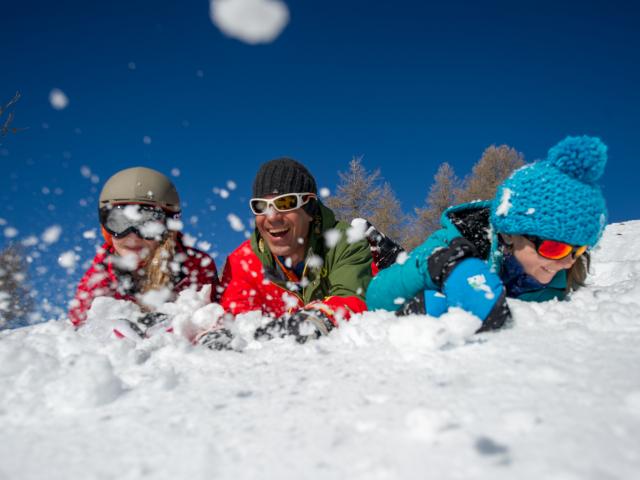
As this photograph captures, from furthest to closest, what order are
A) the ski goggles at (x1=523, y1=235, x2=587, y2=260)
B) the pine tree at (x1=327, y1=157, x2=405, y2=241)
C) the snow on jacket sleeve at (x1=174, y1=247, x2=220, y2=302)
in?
the pine tree at (x1=327, y1=157, x2=405, y2=241) < the snow on jacket sleeve at (x1=174, y1=247, x2=220, y2=302) < the ski goggles at (x1=523, y1=235, x2=587, y2=260)

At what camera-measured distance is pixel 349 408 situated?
1.04 m

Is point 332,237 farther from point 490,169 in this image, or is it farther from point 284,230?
point 490,169

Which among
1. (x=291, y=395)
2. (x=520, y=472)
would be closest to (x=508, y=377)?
(x=520, y=472)

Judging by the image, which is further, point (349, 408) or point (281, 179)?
point (281, 179)

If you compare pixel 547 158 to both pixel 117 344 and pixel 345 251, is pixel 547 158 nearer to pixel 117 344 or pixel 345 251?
pixel 345 251

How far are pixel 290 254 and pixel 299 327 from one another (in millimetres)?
1312

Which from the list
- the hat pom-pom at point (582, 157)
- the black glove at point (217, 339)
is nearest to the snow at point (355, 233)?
the black glove at point (217, 339)

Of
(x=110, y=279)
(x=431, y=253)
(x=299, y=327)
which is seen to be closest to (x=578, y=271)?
(x=431, y=253)

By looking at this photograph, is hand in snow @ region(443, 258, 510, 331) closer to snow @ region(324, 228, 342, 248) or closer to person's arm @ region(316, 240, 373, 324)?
person's arm @ region(316, 240, 373, 324)

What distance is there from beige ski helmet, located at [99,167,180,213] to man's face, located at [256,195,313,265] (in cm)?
85

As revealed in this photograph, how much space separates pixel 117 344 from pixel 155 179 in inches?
78.1

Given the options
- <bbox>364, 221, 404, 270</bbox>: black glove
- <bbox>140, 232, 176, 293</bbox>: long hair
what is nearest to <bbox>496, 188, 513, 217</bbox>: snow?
<bbox>364, 221, 404, 270</bbox>: black glove

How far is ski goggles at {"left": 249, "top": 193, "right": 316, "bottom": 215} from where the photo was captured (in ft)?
10.5

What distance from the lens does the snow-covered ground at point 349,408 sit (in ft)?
2.59
